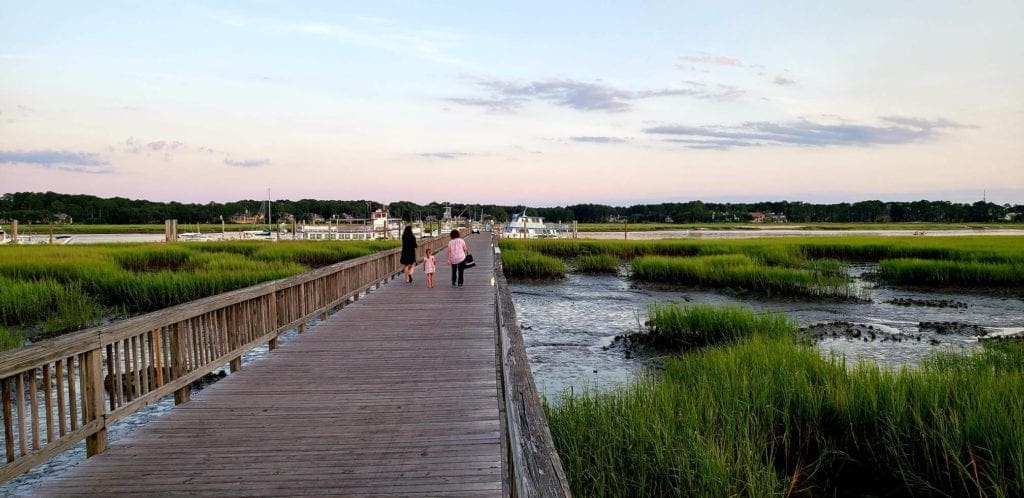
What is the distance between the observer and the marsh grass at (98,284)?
51.7ft

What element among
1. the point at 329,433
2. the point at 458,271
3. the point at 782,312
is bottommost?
the point at 782,312

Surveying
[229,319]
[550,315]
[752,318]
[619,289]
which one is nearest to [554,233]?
[619,289]

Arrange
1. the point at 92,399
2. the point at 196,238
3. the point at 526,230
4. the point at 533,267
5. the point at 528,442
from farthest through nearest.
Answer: the point at 526,230 → the point at 196,238 → the point at 533,267 → the point at 92,399 → the point at 528,442

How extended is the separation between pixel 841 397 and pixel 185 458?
6.47 m

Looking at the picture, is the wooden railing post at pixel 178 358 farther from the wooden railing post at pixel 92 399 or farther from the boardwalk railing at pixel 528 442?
the boardwalk railing at pixel 528 442

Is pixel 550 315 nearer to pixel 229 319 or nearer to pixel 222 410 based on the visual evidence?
pixel 229 319

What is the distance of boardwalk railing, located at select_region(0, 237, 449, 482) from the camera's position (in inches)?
169

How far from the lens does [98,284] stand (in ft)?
64.8

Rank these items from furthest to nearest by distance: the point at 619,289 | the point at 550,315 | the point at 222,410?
the point at 619,289 → the point at 550,315 → the point at 222,410

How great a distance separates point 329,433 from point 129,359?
2147 millimetres

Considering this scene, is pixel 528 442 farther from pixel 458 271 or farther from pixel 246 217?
pixel 246 217

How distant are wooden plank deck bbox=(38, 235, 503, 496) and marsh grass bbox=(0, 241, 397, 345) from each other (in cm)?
719

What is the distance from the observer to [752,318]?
44.5 ft

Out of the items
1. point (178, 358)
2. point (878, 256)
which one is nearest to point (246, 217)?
point (878, 256)
